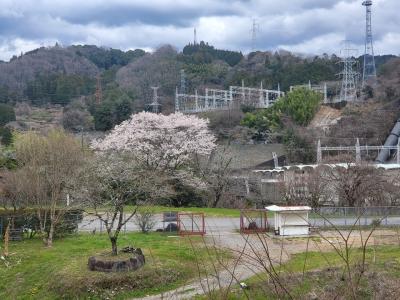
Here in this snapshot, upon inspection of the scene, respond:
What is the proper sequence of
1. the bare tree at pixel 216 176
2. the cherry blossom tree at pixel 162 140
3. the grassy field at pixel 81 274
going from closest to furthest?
the grassy field at pixel 81 274, the bare tree at pixel 216 176, the cherry blossom tree at pixel 162 140

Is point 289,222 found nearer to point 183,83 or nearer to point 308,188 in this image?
point 308,188

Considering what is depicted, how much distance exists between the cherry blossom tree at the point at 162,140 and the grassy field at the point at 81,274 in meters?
13.1

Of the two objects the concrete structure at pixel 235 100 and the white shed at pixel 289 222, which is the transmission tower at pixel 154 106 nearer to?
the concrete structure at pixel 235 100

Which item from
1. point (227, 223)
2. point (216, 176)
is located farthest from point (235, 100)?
point (227, 223)

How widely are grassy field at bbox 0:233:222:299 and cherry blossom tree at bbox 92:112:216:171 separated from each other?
13.1 m

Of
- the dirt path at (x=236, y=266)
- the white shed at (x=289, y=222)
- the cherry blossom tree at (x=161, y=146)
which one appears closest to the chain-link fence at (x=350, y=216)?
the white shed at (x=289, y=222)

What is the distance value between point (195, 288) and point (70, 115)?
52725 millimetres

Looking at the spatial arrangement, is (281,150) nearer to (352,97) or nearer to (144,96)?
(352,97)

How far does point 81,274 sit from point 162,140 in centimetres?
1870

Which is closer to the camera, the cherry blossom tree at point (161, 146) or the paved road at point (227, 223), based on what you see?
the paved road at point (227, 223)

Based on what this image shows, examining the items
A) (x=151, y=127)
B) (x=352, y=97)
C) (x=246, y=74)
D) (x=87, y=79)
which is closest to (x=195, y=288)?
(x=151, y=127)

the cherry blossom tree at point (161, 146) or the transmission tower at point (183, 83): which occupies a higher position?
the transmission tower at point (183, 83)

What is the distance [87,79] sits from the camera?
274 ft

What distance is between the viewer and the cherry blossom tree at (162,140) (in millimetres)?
30109
